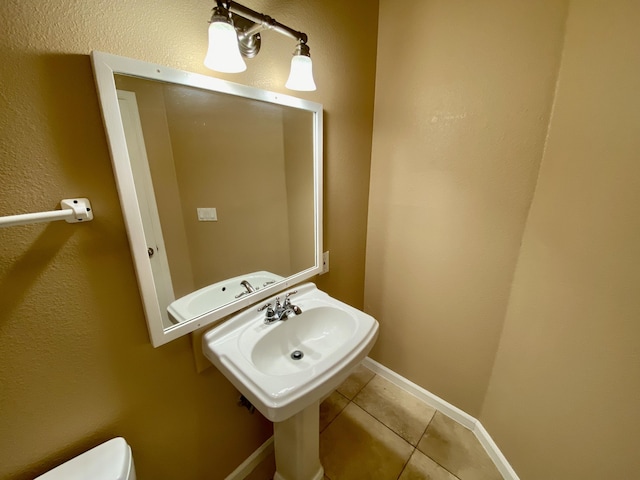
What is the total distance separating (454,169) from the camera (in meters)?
1.19

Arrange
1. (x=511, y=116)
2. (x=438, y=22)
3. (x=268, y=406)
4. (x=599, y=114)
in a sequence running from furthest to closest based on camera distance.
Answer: (x=438, y=22)
(x=511, y=116)
(x=599, y=114)
(x=268, y=406)

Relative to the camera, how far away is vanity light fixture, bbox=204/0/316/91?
664 millimetres

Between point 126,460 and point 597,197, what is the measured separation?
1.58 m

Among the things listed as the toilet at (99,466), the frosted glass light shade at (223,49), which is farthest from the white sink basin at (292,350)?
the frosted glass light shade at (223,49)

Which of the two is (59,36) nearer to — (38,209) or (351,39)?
(38,209)

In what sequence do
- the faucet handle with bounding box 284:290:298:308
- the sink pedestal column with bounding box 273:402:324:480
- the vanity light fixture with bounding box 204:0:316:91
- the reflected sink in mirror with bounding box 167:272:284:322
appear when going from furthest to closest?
the faucet handle with bounding box 284:290:298:308 → the sink pedestal column with bounding box 273:402:324:480 → the reflected sink in mirror with bounding box 167:272:284:322 → the vanity light fixture with bounding box 204:0:316:91

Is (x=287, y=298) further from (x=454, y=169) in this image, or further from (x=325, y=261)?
(x=454, y=169)

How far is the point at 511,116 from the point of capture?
100cm

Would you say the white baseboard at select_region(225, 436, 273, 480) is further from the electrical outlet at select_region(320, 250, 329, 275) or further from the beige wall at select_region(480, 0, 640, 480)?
the beige wall at select_region(480, 0, 640, 480)

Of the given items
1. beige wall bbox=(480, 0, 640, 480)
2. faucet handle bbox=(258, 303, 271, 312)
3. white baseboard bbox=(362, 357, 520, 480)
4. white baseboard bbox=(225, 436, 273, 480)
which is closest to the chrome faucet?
faucet handle bbox=(258, 303, 271, 312)

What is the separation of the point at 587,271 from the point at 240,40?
1.38 meters

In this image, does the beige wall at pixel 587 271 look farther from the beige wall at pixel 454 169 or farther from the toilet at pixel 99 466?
the toilet at pixel 99 466

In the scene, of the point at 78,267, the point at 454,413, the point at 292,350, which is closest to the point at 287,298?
the point at 292,350

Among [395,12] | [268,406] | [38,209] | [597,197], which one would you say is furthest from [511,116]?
[38,209]
